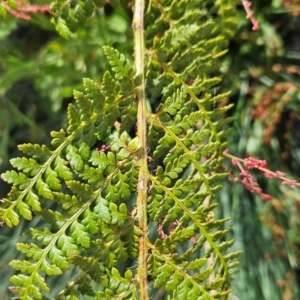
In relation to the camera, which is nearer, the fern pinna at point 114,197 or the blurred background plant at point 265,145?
the fern pinna at point 114,197

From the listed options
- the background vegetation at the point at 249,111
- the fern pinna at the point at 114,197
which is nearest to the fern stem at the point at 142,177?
the fern pinna at the point at 114,197

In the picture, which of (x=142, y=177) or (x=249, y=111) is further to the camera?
(x=249, y=111)

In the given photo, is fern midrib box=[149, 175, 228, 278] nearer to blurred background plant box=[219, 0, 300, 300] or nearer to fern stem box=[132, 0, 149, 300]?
fern stem box=[132, 0, 149, 300]

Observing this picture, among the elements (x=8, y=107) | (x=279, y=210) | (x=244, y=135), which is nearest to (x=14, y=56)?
(x=8, y=107)

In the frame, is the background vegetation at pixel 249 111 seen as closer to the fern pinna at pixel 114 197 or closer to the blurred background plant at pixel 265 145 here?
the blurred background plant at pixel 265 145

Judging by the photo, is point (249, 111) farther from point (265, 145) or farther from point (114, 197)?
point (114, 197)

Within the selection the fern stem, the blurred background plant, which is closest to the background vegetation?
the blurred background plant

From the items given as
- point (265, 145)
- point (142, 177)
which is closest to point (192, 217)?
point (142, 177)

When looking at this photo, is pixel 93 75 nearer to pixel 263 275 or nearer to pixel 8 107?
pixel 8 107
